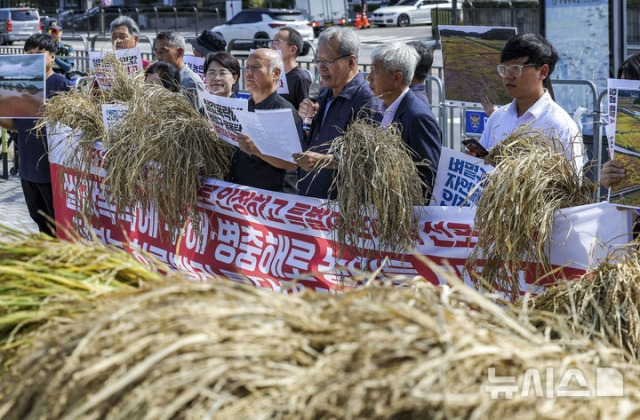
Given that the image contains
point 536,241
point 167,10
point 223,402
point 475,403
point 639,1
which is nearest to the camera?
point 475,403

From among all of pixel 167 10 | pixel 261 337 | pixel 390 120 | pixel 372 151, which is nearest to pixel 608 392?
pixel 261 337

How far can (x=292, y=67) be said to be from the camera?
7.67 metres

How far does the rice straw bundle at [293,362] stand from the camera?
1.66m

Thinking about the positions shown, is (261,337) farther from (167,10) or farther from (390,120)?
(167,10)

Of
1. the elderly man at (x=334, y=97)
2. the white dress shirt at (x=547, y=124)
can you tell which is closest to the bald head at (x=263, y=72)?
the elderly man at (x=334, y=97)

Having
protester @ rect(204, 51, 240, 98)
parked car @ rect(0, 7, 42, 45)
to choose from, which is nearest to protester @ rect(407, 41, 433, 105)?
protester @ rect(204, 51, 240, 98)

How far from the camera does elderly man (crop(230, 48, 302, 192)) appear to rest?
5527mm

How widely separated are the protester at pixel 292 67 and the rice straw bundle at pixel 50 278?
4818 millimetres

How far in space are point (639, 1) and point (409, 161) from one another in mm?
19115

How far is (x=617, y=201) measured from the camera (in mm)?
4117

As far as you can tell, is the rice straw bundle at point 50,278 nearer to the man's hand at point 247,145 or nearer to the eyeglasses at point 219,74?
the man's hand at point 247,145

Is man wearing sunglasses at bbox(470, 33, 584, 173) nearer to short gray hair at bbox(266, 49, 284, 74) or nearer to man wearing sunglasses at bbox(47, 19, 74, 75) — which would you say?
short gray hair at bbox(266, 49, 284, 74)

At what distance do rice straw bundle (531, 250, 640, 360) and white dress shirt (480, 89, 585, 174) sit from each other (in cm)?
138

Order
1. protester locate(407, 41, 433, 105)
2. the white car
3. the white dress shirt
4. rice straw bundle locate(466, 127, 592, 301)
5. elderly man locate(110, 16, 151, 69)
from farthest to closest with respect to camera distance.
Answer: the white car < elderly man locate(110, 16, 151, 69) < protester locate(407, 41, 433, 105) < the white dress shirt < rice straw bundle locate(466, 127, 592, 301)
